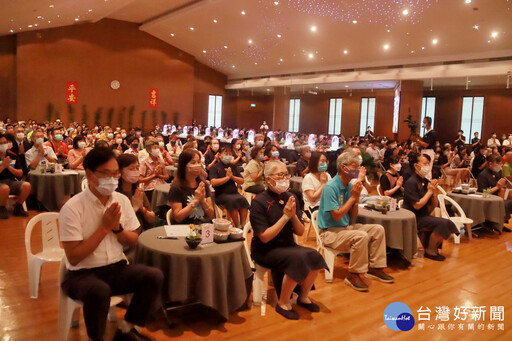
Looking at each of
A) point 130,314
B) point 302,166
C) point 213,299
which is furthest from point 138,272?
point 302,166

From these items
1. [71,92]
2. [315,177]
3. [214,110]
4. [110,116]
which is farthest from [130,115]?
[315,177]

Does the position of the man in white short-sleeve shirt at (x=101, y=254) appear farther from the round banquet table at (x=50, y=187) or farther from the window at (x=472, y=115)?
the window at (x=472, y=115)

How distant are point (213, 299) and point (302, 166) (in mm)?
4915

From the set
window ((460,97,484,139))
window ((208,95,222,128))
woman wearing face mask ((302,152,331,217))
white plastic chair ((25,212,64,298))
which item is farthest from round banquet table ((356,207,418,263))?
window ((208,95,222,128))

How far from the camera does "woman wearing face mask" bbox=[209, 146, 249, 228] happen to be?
221 inches

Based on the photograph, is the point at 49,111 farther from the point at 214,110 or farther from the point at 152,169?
the point at 152,169

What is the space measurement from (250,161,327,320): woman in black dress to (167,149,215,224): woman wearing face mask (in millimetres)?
594

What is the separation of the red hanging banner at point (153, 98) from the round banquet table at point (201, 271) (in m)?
19.1

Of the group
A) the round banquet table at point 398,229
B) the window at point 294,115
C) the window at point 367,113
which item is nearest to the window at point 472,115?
the window at point 367,113

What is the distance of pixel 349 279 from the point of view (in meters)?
4.10

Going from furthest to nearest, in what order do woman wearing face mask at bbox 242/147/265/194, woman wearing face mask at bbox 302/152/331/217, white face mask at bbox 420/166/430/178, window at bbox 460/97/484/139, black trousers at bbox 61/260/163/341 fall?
window at bbox 460/97/484/139, woman wearing face mask at bbox 242/147/265/194, woman wearing face mask at bbox 302/152/331/217, white face mask at bbox 420/166/430/178, black trousers at bbox 61/260/163/341

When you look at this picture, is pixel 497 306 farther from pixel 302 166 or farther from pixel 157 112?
pixel 157 112

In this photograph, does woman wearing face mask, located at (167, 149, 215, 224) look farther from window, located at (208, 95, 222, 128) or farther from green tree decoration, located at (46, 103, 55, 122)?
window, located at (208, 95, 222, 128)

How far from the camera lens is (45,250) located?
11.8ft
